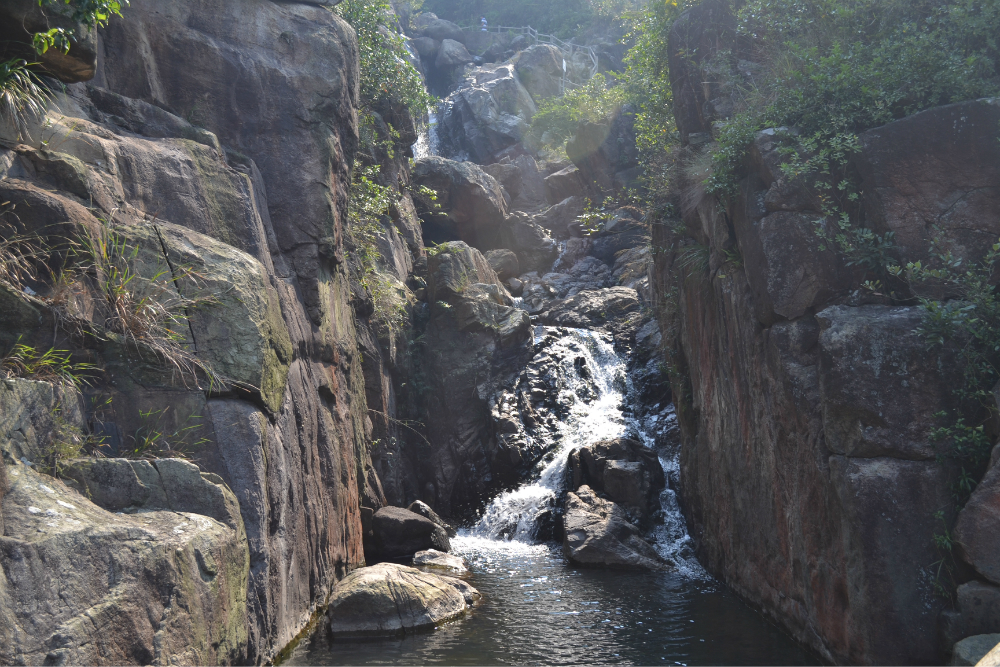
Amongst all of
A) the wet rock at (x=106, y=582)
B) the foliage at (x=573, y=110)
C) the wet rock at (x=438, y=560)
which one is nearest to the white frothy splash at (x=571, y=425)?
the wet rock at (x=438, y=560)

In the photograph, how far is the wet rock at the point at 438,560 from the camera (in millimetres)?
11227

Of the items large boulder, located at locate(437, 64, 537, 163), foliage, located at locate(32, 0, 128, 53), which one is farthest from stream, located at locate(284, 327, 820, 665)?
large boulder, located at locate(437, 64, 537, 163)

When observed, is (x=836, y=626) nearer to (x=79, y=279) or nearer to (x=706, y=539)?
(x=706, y=539)

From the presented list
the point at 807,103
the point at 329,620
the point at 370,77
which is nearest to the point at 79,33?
the point at 329,620

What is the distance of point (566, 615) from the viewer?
28.6 feet

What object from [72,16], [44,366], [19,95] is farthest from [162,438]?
[72,16]

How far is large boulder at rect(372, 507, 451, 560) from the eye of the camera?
1180 cm

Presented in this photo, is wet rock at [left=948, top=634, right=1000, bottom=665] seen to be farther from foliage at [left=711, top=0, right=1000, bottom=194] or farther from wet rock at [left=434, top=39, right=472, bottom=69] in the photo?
wet rock at [left=434, top=39, right=472, bottom=69]

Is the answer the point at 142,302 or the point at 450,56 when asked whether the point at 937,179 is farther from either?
the point at 450,56

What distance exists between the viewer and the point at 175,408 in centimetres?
598

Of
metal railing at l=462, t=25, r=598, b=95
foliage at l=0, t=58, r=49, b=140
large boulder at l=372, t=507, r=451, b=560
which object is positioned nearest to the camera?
foliage at l=0, t=58, r=49, b=140

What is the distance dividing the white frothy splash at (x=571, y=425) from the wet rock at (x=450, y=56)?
30528 mm

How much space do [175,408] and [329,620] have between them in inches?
143

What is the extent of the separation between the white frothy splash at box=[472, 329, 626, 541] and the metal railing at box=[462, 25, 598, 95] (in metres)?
26.2
